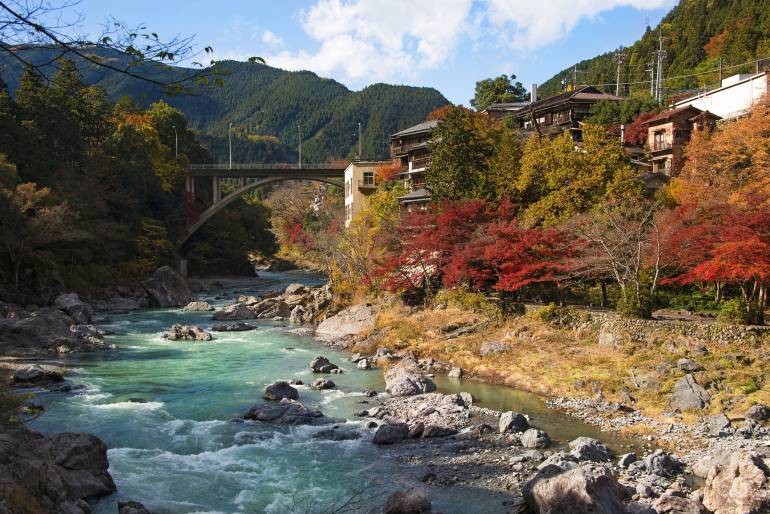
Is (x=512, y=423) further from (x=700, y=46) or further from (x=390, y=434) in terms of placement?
(x=700, y=46)

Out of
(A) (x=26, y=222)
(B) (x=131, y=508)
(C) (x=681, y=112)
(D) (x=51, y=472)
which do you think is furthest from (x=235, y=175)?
(B) (x=131, y=508)

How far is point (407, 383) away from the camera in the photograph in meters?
16.2

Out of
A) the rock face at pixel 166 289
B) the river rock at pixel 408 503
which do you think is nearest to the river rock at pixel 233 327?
the rock face at pixel 166 289

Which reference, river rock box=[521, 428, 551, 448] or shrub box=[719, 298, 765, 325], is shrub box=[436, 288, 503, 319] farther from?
river rock box=[521, 428, 551, 448]

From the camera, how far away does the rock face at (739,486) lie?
8.49 meters

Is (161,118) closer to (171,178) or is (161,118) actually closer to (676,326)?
(171,178)

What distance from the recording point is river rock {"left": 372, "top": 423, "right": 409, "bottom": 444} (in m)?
12.3

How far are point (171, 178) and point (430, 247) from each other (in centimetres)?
3022

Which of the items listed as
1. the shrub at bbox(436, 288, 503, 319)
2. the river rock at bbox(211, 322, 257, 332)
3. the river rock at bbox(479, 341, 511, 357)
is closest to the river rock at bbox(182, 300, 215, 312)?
the river rock at bbox(211, 322, 257, 332)

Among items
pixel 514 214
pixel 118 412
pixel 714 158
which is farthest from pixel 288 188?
pixel 118 412

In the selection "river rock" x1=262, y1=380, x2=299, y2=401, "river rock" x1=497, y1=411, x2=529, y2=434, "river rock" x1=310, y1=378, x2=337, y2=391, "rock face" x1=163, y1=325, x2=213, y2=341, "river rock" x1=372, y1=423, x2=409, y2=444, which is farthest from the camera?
"rock face" x1=163, y1=325, x2=213, y2=341

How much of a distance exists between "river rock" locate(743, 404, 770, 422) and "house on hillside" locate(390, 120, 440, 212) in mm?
22228

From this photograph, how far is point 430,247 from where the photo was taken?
23875 mm

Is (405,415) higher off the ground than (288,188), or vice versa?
(288,188)
